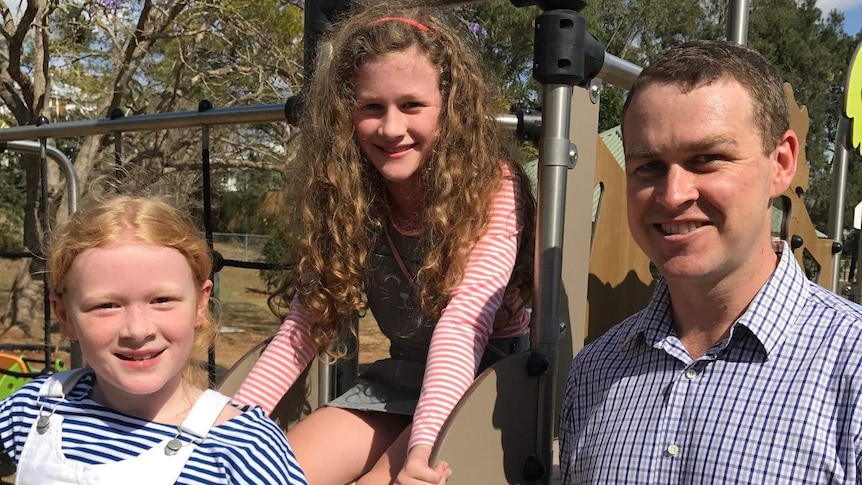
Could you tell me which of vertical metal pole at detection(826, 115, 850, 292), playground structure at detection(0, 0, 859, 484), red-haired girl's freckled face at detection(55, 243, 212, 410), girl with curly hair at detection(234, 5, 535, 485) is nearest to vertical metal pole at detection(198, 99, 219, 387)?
playground structure at detection(0, 0, 859, 484)

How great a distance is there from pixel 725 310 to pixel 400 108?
0.80m

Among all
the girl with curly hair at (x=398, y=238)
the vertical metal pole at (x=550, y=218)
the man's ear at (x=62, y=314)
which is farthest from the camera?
the girl with curly hair at (x=398, y=238)

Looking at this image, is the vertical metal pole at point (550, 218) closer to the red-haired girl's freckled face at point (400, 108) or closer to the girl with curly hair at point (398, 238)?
the girl with curly hair at point (398, 238)

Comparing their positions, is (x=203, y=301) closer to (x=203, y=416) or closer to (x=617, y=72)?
(x=203, y=416)

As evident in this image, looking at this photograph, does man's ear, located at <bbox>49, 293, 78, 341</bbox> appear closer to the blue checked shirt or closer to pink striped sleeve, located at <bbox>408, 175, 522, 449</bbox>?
pink striped sleeve, located at <bbox>408, 175, 522, 449</bbox>

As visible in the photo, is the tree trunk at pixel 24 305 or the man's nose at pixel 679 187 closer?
the man's nose at pixel 679 187

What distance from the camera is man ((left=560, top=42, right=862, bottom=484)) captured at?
3.76ft

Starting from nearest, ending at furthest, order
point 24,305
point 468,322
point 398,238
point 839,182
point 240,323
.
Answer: point 468,322, point 398,238, point 839,182, point 24,305, point 240,323

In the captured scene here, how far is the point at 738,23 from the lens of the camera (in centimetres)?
177

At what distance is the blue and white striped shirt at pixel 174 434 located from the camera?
1.25 meters

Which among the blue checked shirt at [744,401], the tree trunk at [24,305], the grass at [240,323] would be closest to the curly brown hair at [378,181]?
the blue checked shirt at [744,401]

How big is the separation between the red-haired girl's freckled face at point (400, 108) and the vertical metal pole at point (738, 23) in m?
0.65

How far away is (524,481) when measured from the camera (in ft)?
5.01

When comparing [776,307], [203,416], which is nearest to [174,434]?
[203,416]
